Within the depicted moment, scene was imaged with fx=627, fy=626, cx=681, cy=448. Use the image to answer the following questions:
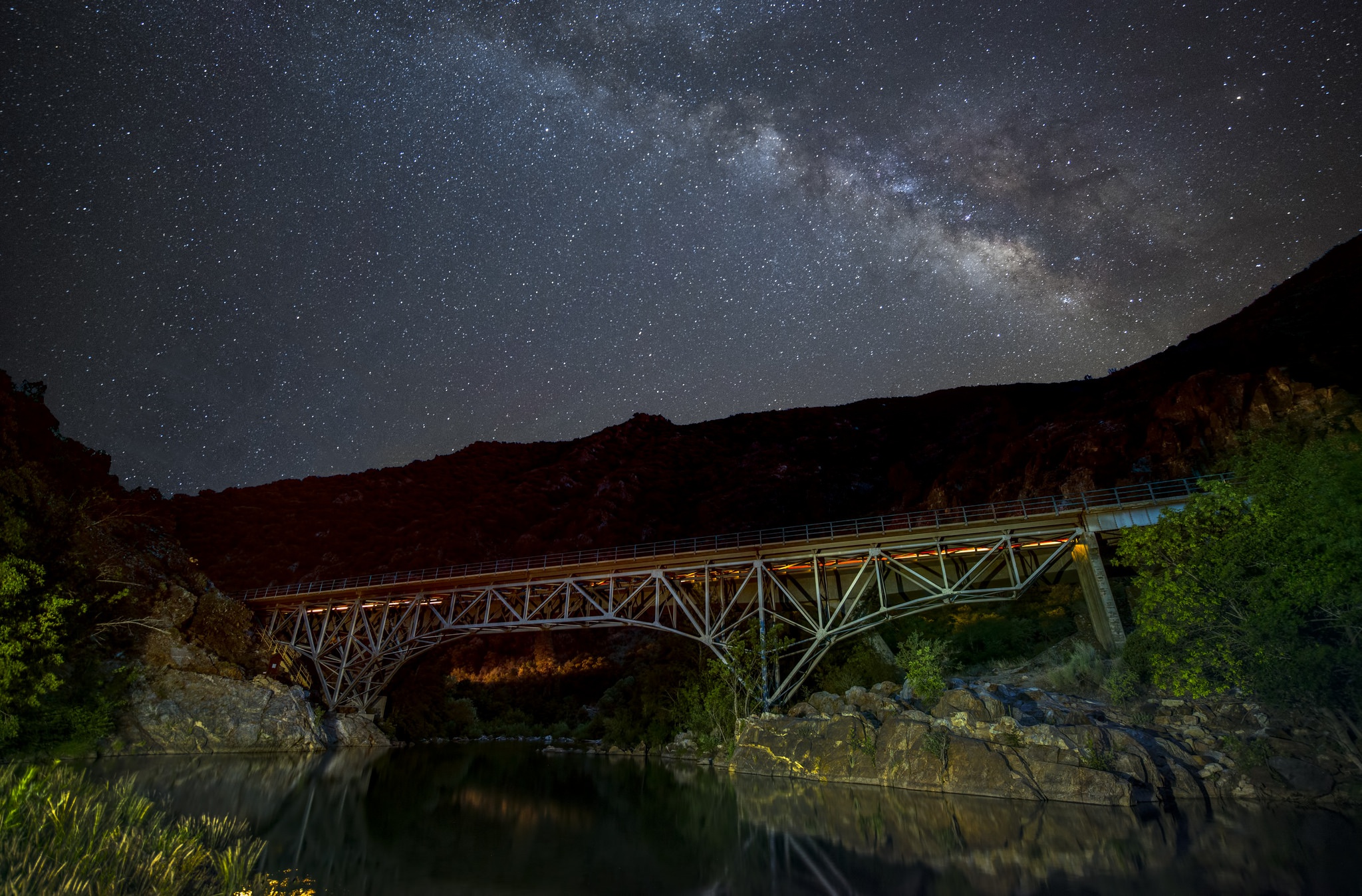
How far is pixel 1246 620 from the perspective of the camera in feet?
50.0

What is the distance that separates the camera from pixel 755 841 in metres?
13.4

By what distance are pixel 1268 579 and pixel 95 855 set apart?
22.1 meters

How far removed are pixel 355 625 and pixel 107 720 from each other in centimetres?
1553

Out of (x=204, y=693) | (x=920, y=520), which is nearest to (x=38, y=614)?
(x=204, y=693)

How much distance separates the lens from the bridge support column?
24.8 meters

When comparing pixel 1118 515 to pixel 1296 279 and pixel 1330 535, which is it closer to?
pixel 1330 535

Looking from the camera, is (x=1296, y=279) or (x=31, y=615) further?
(x=1296, y=279)

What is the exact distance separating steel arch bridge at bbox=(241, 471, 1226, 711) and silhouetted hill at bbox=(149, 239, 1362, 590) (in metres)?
20.6

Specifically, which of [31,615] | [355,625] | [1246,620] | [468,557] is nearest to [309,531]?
[468,557]

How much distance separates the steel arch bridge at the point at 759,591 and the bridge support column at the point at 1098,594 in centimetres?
6

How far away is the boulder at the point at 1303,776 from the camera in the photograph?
15258mm

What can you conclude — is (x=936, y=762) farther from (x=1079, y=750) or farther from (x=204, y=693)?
(x=204, y=693)

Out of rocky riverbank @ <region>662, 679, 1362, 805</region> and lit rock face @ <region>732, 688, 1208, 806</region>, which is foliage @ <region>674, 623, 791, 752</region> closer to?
lit rock face @ <region>732, 688, 1208, 806</region>

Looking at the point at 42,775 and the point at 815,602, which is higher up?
the point at 42,775
